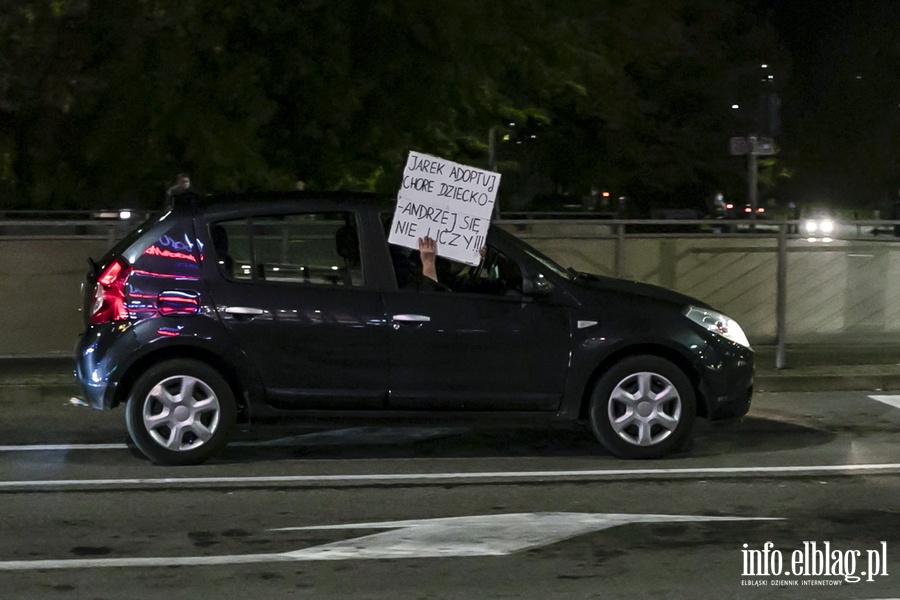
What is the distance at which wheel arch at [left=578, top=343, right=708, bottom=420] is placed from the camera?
8.49 metres

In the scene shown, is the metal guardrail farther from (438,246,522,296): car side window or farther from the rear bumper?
the rear bumper

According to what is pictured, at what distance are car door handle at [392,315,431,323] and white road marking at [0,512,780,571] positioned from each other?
5.47 ft

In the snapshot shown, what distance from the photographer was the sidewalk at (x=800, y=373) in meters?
11.6

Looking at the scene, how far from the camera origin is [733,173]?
44375 millimetres

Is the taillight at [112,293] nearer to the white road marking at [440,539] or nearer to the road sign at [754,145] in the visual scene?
the white road marking at [440,539]

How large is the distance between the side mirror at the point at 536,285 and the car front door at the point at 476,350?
A: 36mm

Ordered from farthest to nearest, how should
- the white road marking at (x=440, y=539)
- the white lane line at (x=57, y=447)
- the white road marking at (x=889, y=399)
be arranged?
the white road marking at (x=889, y=399) → the white lane line at (x=57, y=447) → the white road marking at (x=440, y=539)

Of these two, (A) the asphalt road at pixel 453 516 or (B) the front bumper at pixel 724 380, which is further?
(B) the front bumper at pixel 724 380

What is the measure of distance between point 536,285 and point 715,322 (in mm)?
1223

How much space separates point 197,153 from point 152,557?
11133mm

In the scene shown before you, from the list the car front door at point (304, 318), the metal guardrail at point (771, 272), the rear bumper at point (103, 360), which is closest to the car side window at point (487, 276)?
the car front door at point (304, 318)

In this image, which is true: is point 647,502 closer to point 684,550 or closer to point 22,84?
point 684,550

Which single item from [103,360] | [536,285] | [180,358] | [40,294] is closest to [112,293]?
[103,360]

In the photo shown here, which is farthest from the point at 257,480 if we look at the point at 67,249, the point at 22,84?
the point at 22,84
